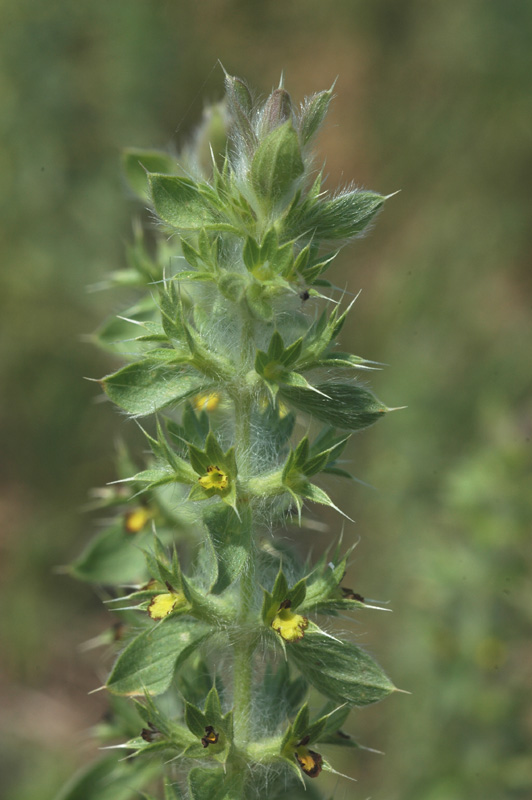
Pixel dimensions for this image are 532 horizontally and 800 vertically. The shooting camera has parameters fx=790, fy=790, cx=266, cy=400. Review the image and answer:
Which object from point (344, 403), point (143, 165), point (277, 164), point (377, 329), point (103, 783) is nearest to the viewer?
point (277, 164)

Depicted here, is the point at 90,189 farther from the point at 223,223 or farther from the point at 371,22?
the point at 223,223

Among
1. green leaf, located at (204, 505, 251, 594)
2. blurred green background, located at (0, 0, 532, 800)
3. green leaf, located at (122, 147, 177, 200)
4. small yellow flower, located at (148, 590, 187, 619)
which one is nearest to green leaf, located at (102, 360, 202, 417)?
green leaf, located at (204, 505, 251, 594)

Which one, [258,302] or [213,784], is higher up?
[258,302]

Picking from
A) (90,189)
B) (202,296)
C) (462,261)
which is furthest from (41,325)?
(202,296)

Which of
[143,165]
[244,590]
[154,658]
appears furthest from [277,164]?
[154,658]

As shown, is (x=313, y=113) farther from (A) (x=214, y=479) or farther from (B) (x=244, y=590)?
(B) (x=244, y=590)

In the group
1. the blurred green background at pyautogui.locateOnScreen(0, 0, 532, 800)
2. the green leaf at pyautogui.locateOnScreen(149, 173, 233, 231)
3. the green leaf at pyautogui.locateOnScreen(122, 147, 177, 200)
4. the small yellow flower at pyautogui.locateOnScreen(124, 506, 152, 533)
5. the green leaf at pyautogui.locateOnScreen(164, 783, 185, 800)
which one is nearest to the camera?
the green leaf at pyautogui.locateOnScreen(149, 173, 233, 231)

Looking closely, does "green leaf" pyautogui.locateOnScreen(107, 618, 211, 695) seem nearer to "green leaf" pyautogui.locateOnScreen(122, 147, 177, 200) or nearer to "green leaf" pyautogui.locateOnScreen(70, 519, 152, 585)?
"green leaf" pyautogui.locateOnScreen(70, 519, 152, 585)
